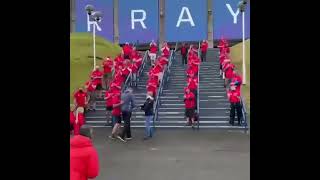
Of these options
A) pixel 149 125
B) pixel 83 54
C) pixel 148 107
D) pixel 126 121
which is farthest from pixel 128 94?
pixel 83 54

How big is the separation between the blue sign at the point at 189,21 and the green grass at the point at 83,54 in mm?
6939

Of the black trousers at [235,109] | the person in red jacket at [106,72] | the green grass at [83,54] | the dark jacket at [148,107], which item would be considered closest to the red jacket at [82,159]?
the dark jacket at [148,107]

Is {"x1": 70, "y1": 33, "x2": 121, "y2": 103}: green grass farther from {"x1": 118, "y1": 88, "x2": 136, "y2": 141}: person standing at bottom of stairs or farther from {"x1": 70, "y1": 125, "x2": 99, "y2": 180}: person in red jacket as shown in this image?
{"x1": 70, "y1": 125, "x2": 99, "y2": 180}: person in red jacket

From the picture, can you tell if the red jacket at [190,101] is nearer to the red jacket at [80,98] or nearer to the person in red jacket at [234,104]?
the person in red jacket at [234,104]

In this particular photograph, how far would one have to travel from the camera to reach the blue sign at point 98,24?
1519 inches

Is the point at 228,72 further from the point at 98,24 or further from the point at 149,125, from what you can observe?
the point at 98,24

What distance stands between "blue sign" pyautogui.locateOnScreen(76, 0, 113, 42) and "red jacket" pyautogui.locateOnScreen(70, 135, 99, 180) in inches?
1328

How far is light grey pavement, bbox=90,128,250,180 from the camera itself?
1058 centimetres

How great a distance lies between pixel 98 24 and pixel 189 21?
672 cm

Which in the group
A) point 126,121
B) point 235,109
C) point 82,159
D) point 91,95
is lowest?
point 126,121

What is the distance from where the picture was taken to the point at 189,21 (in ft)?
123

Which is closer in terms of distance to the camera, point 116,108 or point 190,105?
point 116,108

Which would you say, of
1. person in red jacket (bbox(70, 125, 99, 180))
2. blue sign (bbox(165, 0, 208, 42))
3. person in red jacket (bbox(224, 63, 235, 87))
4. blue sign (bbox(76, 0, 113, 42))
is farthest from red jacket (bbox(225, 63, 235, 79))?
blue sign (bbox(76, 0, 113, 42))
